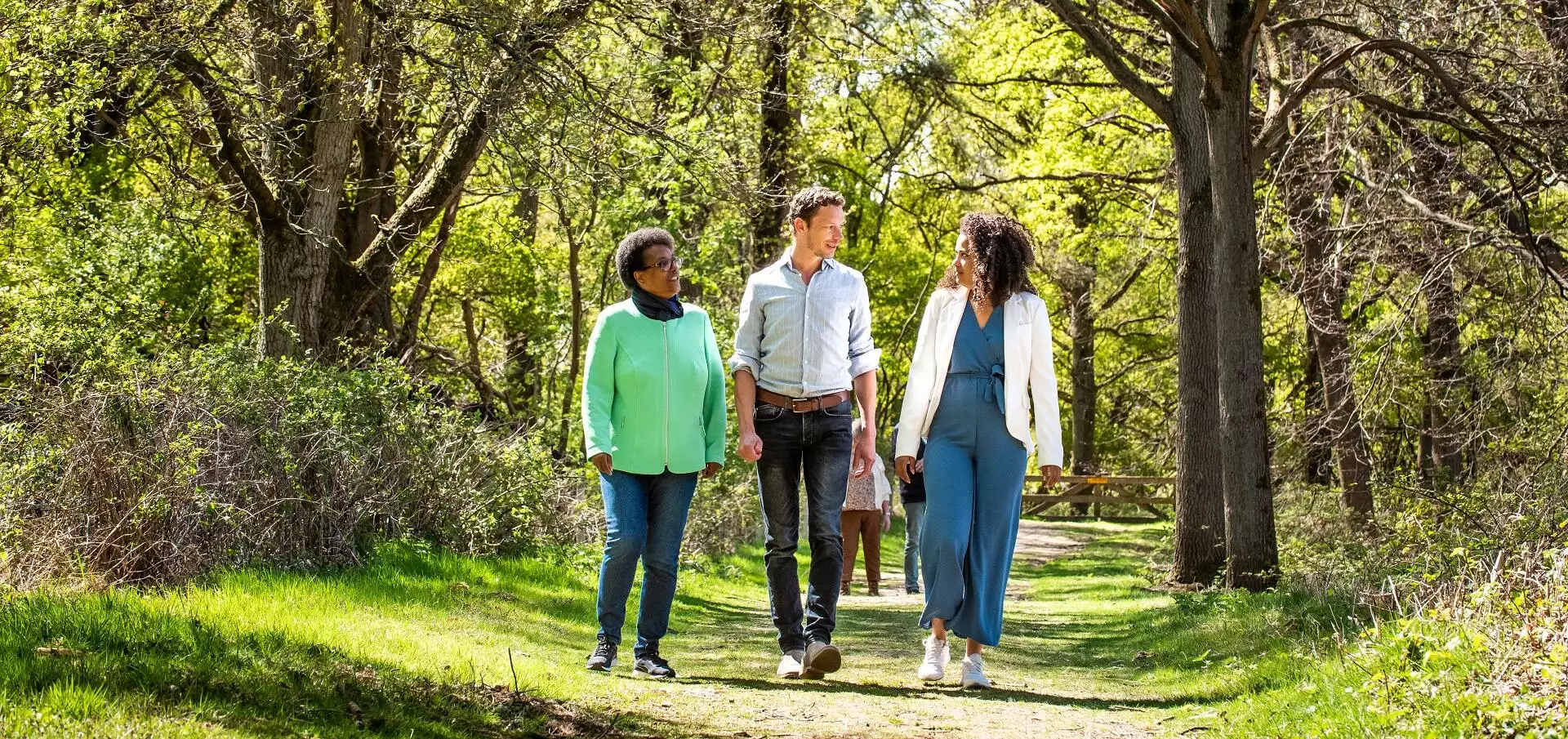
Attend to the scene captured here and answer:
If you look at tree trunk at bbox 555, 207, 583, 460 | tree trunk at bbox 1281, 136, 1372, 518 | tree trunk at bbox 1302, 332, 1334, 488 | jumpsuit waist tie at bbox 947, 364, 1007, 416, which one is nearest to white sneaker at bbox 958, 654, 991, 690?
jumpsuit waist tie at bbox 947, 364, 1007, 416

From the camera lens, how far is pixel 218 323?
24141mm

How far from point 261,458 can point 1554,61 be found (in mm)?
10624

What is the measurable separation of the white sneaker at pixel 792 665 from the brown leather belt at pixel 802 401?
1.20 m

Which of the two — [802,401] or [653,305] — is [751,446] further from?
[653,305]

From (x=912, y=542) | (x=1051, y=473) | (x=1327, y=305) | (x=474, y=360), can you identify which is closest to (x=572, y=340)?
(x=474, y=360)

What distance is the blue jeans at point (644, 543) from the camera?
7164 millimetres

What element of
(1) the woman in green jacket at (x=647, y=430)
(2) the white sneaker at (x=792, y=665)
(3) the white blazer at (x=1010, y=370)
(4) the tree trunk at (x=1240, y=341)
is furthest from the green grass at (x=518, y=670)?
(3) the white blazer at (x=1010, y=370)

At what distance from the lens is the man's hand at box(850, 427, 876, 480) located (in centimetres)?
708

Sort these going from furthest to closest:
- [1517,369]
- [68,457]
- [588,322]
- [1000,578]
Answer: [588,322]
[1517,369]
[68,457]
[1000,578]

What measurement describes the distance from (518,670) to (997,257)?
9.53ft

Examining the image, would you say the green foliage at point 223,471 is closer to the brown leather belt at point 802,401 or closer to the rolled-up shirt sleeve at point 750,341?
the rolled-up shirt sleeve at point 750,341

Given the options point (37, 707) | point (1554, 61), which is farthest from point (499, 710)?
point (1554, 61)

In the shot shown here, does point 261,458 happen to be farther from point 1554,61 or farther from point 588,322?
point 588,322

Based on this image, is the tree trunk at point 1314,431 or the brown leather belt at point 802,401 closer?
the brown leather belt at point 802,401
